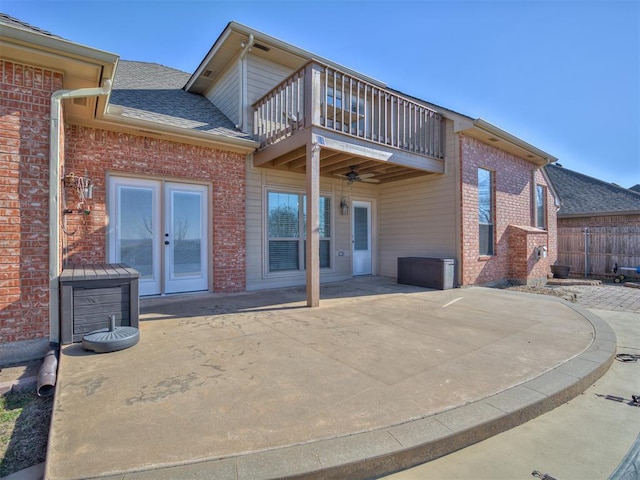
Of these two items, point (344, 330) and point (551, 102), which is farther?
point (551, 102)

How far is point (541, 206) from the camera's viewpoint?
11.0 metres

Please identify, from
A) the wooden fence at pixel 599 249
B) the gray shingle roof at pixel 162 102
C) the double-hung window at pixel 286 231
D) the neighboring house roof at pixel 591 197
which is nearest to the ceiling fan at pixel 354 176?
the double-hung window at pixel 286 231

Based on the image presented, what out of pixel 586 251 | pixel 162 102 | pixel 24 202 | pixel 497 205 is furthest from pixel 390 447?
pixel 586 251

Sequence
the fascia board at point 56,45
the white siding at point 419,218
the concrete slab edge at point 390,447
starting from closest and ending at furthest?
1. the concrete slab edge at point 390,447
2. the fascia board at point 56,45
3. the white siding at point 419,218

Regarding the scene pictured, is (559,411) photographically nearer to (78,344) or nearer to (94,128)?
(78,344)

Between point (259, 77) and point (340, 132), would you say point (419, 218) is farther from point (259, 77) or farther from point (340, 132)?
point (259, 77)

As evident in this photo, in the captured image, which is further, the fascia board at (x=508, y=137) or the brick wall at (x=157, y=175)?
the fascia board at (x=508, y=137)

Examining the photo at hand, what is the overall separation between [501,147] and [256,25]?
7125 millimetres

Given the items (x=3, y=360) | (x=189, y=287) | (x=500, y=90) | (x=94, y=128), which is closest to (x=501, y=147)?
(x=500, y=90)

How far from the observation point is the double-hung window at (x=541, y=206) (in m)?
10.9

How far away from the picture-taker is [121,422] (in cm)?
A: 200

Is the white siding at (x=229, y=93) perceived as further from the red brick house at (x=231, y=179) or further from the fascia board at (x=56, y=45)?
the fascia board at (x=56, y=45)

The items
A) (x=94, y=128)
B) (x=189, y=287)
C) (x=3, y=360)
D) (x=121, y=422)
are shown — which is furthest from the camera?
(x=189, y=287)

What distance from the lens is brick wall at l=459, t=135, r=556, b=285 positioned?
7.64 m
